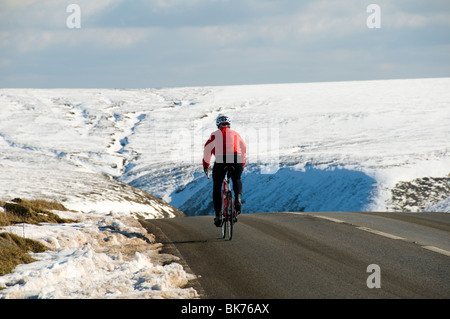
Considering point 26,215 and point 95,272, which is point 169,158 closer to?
point 26,215

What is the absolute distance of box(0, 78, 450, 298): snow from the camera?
7.90 m

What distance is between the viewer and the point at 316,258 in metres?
8.56

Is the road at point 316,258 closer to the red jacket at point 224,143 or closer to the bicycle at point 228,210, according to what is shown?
the bicycle at point 228,210

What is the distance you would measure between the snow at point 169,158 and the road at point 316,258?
753 mm

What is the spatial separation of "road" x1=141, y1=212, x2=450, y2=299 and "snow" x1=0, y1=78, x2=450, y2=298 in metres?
0.75

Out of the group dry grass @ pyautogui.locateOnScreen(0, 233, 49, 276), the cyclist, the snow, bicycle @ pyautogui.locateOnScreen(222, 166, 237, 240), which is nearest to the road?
bicycle @ pyautogui.locateOnScreen(222, 166, 237, 240)

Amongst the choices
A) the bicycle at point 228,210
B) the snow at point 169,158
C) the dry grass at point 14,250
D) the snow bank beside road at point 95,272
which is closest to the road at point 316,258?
the bicycle at point 228,210

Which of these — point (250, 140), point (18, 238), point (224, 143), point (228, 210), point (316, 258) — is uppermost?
point (250, 140)

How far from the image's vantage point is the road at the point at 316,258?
6578 millimetres

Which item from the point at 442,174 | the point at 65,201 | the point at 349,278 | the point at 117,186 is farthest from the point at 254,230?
the point at 442,174

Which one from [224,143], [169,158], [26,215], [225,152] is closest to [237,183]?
[225,152]

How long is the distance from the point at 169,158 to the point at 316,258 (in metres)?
61.7

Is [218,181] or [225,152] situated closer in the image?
[225,152]
